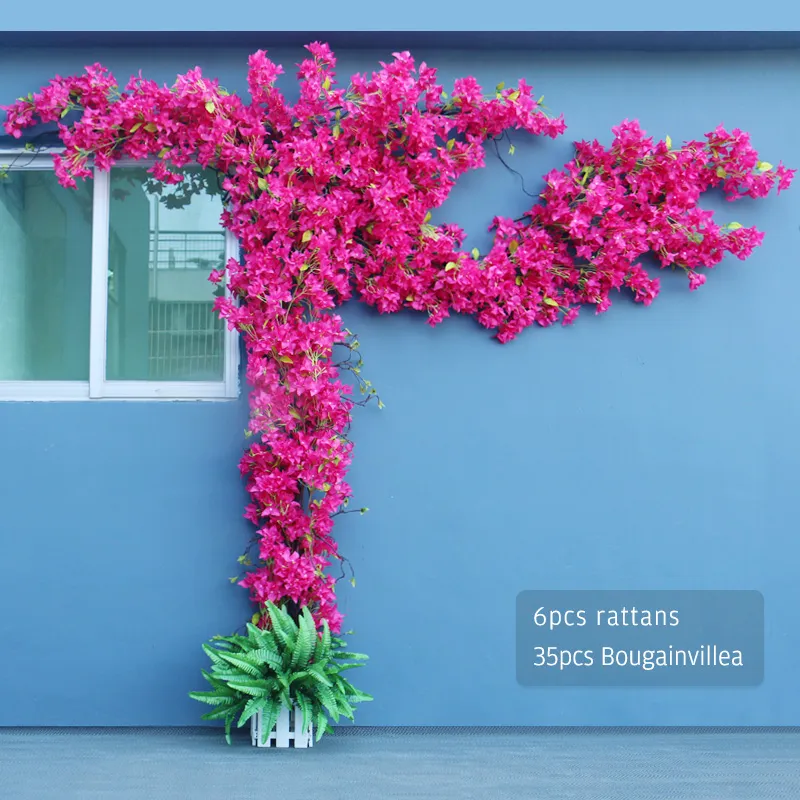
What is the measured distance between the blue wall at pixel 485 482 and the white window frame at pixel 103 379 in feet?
0.23

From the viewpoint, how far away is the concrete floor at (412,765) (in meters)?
2.90

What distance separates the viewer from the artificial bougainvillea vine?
3396mm

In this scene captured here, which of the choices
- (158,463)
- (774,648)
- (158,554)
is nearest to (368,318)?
(158,463)

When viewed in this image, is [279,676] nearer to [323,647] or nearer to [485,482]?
[323,647]

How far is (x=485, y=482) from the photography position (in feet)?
11.8

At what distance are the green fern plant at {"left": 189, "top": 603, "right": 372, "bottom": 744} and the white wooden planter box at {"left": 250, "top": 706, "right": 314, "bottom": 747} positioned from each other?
4cm

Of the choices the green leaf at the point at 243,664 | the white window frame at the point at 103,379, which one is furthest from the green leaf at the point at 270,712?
the white window frame at the point at 103,379

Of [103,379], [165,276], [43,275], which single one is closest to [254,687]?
[103,379]

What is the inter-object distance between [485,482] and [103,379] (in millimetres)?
1628

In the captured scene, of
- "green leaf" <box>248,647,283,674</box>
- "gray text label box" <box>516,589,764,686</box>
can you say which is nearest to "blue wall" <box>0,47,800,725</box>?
"gray text label box" <box>516,589,764,686</box>

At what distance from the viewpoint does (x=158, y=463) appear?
3.56m

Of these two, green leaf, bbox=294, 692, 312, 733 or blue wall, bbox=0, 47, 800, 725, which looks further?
blue wall, bbox=0, 47, 800, 725

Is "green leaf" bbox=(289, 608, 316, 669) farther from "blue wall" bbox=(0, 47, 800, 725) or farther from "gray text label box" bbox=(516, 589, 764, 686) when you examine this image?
"gray text label box" bbox=(516, 589, 764, 686)

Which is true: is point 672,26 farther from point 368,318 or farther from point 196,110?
point 196,110
